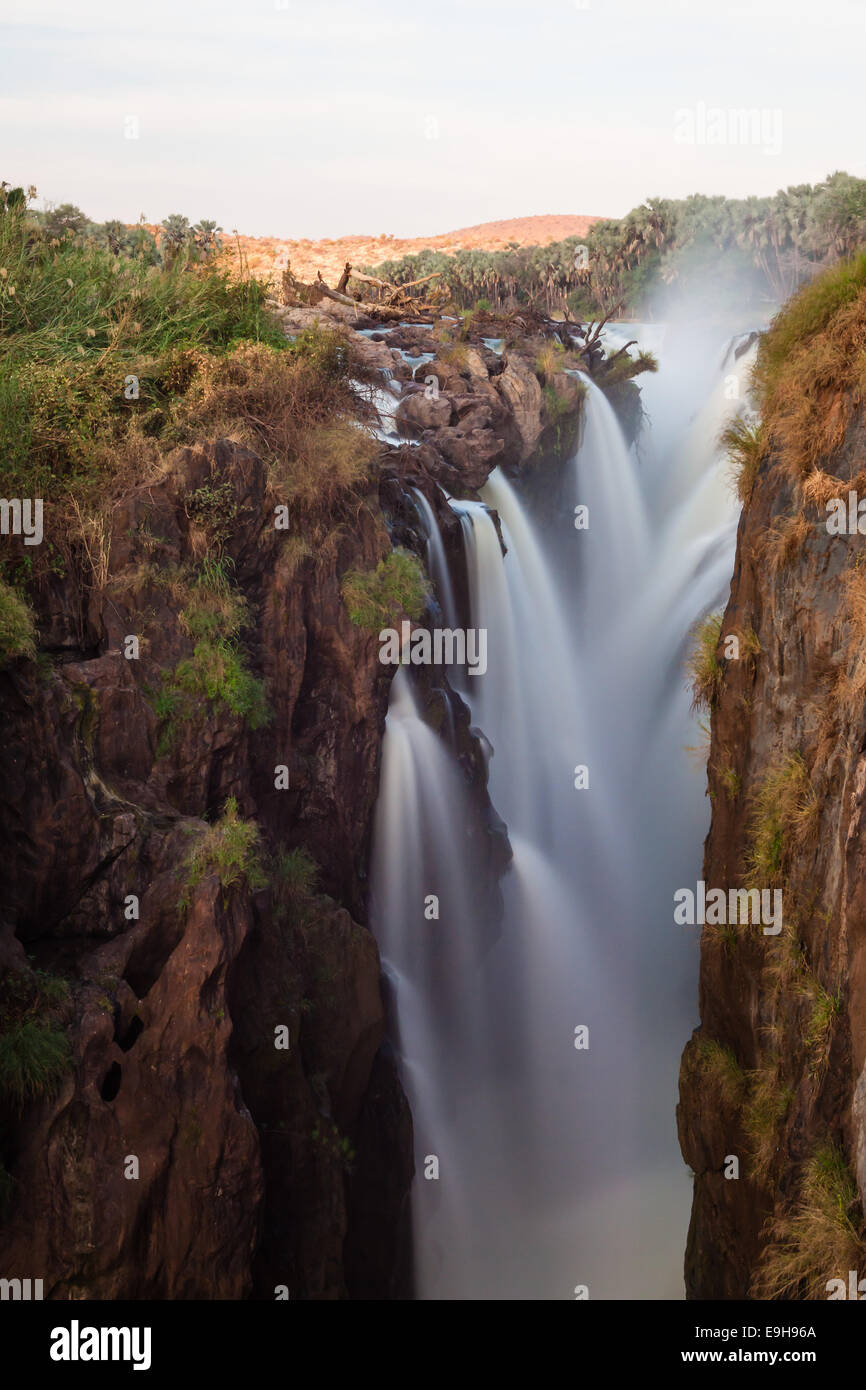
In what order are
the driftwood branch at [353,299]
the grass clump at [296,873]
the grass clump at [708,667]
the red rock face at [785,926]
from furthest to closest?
the driftwood branch at [353,299] < the grass clump at [708,667] < the grass clump at [296,873] < the red rock face at [785,926]

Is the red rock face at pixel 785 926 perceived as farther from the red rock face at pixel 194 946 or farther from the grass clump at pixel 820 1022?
the red rock face at pixel 194 946

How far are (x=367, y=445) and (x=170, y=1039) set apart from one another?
685 cm

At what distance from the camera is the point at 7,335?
1149cm

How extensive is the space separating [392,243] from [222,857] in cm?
4051

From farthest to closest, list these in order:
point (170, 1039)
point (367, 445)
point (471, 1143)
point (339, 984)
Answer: point (471, 1143) < point (367, 445) < point (339, 984) < point (170, 1039)

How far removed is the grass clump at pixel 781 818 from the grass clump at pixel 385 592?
442 cm

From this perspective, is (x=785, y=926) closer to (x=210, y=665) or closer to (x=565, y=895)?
(x=210, y=665)

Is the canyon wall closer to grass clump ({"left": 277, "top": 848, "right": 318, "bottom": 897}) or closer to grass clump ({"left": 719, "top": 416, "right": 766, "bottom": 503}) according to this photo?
grass clump ({"left": 719, "top": 416, "right": 766, "bottom": 503})

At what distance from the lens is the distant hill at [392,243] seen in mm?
37562

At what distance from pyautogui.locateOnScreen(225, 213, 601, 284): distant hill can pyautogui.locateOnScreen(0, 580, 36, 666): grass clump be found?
26.8m

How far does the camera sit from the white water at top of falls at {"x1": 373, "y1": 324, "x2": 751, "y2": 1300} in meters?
13.2

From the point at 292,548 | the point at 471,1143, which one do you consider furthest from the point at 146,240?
the point at 471,1143

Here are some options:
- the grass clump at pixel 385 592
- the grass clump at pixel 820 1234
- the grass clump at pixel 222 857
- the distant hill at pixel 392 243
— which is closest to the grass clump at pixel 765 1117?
the grass clump at pixel 820 1234
